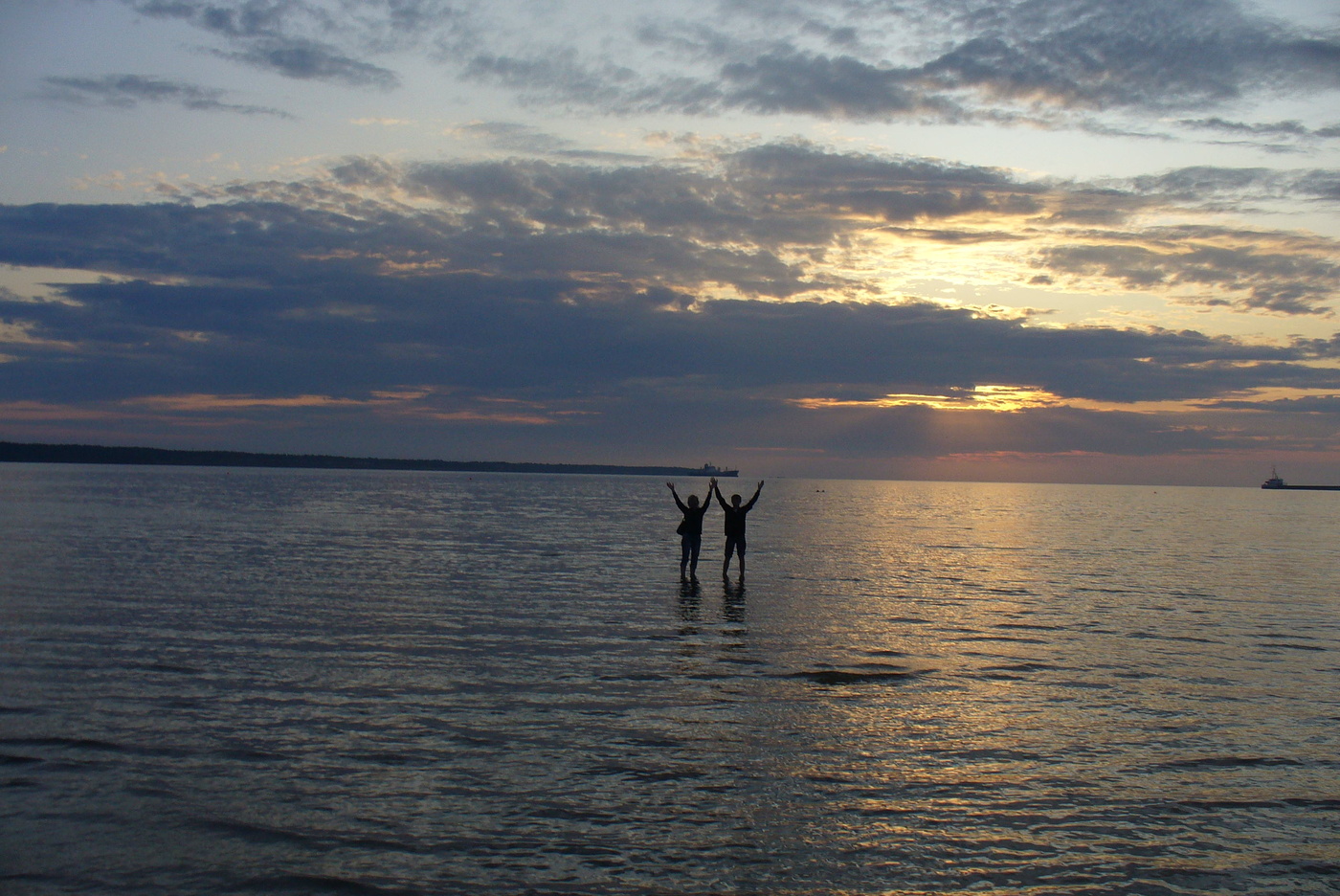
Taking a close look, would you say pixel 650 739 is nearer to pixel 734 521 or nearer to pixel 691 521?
pixel 691 521

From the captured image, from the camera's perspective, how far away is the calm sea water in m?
6.98

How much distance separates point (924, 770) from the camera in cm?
936

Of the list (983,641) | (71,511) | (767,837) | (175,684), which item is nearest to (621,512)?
(71,511)

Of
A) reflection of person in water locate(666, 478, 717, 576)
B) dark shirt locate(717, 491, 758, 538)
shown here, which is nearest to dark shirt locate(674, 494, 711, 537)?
reflection of person in water locate(666, 478, 717, 576)

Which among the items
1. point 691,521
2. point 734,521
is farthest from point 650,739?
point 734,521

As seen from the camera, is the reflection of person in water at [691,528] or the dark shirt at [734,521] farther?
the dark shirt at [734,521]

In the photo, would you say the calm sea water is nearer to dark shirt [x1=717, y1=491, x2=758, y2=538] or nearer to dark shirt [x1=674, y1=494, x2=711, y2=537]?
dark shirt [x1=674, y1=494, x2=711, y2=537]

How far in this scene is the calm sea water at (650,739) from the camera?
22.9 feet

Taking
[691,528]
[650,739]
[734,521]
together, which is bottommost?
[650,739]

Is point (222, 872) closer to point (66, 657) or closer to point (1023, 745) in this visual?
point (1023, 745)


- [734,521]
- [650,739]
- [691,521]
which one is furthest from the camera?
[734,521]

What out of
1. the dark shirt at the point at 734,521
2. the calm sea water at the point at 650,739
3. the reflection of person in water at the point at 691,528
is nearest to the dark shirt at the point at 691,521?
the reflection of person in water at the point at 691,528

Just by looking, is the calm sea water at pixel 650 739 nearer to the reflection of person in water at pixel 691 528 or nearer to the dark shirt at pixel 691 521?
the reflection of person in water at pixel 691 528

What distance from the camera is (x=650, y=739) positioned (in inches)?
393
